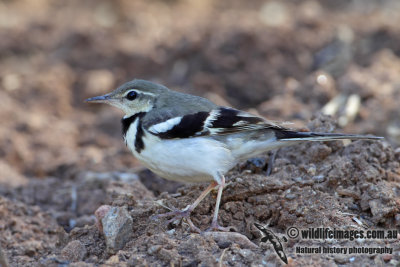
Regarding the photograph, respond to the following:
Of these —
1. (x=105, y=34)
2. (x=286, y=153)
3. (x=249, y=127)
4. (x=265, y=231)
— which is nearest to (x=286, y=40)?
(x=105, y=34)

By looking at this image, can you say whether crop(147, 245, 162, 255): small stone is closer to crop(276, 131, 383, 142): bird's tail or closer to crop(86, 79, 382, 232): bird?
crop(86, 79, 382, 232): bird

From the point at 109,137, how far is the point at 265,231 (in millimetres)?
5262

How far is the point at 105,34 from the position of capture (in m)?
12.9

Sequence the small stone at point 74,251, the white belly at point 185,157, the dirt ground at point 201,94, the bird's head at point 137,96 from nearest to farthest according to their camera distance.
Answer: the small stone at point 74,251 < the dirt ground at point 201,94 < the white belly at point 185,157 < the bird's head at point 137,96

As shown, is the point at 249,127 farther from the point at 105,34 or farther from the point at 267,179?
the point at 105,34

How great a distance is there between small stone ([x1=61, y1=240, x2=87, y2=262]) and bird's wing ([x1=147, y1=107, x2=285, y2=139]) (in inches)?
51.9

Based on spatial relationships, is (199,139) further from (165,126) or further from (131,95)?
(131,95)

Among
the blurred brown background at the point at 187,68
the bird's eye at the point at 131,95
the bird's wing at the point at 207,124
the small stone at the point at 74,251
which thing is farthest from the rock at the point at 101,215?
the blurred brown background at the point at 187,68

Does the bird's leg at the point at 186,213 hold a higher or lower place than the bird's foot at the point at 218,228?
higher

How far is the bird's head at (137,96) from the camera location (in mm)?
6277

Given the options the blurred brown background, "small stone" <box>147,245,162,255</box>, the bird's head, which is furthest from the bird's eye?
the blurred brown background

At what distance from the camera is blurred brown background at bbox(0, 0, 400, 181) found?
360 inches

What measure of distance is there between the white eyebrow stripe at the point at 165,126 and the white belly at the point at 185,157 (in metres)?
0.07

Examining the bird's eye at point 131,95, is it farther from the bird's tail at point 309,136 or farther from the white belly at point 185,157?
the bird's tail at point 309,136
